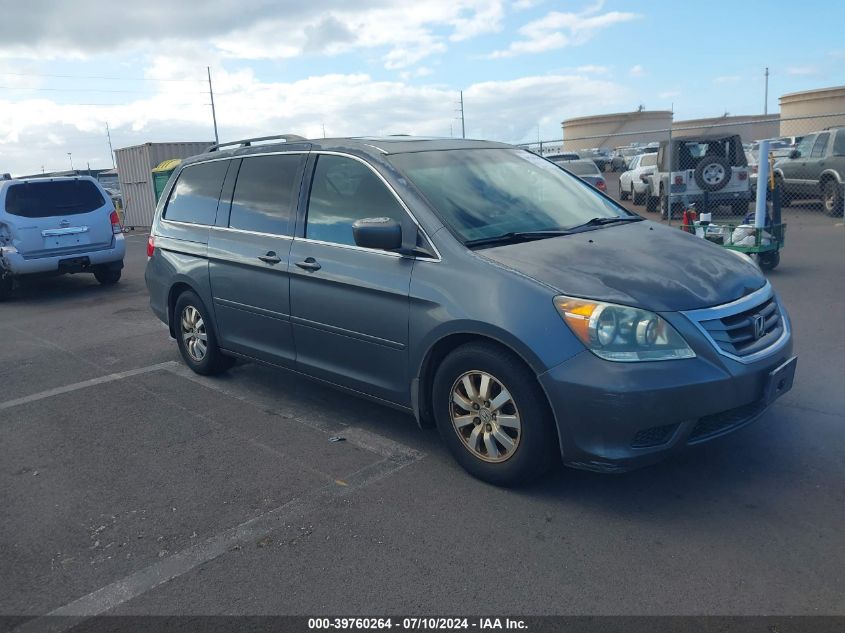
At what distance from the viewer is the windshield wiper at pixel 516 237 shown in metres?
4.20

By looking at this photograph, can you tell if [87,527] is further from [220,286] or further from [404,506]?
[220,286]

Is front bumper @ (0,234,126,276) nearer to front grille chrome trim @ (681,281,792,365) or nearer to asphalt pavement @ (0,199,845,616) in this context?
asphalt pavement @ (0,199,845,616)

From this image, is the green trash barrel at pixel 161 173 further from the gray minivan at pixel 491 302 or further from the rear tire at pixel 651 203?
the gray minivan at pixel 491 302

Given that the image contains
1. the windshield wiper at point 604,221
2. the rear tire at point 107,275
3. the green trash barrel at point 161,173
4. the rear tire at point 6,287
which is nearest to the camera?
the windshield wiper at point 604,221

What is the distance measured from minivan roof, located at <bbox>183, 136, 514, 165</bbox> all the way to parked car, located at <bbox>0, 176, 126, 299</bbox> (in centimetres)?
659

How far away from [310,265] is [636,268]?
6.71ft

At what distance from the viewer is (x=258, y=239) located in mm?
5316

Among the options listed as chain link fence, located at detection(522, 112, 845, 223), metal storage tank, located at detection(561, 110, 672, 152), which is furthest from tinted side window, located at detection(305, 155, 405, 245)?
metal storage tank, located at detection(561, 110, 672, 152)

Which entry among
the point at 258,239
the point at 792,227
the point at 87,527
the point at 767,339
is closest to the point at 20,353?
the point at 258,239

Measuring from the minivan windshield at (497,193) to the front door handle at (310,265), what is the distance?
81cm

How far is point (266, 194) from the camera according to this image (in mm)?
5398

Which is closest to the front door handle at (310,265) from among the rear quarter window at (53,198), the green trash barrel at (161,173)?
the rear quarter window at (53,198)

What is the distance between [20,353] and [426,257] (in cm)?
550

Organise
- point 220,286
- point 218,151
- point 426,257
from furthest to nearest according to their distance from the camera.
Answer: point 218,151 → point 220,286 → point 426,257
